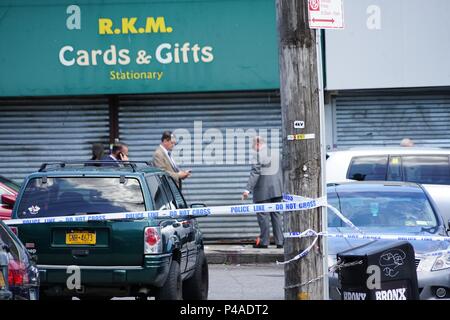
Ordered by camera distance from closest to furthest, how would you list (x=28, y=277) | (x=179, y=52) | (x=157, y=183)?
(x=28, y=277) → (x=157, y=183) → (x=179, y=52)

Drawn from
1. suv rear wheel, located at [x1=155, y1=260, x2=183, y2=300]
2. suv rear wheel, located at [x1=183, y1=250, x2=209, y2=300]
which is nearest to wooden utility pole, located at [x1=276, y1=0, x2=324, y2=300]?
suv rear wheel, located at [x1=155, y1=260, x2=183, y2=300]

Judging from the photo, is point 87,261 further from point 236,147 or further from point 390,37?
point 390,37

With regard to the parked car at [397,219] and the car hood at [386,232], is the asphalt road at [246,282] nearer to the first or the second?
the parked car at [397,219]

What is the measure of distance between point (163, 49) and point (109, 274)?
26.8 feet

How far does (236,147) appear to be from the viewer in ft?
60.7

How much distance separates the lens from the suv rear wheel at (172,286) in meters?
10.5

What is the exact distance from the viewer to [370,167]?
15664 millimetres

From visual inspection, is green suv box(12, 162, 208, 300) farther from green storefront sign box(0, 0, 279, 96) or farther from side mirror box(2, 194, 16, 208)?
green storefront sign box(0, 0, 279, 96)

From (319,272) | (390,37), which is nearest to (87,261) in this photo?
(319,272)

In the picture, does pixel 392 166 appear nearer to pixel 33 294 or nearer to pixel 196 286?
→ pixel 196 286

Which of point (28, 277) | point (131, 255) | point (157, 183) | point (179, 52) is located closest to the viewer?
point (28, 277)

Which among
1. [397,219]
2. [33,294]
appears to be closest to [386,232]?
[397,219]
